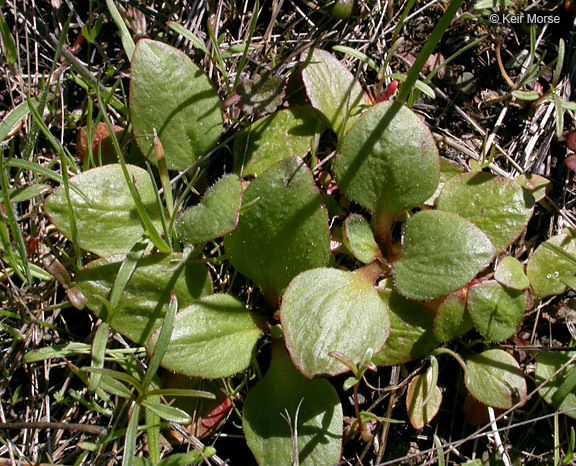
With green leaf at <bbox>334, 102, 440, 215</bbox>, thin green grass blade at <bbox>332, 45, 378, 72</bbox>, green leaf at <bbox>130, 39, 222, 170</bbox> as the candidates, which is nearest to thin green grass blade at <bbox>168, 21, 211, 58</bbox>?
green leaf at <bbox>130, 39, 222, 170</bbox>

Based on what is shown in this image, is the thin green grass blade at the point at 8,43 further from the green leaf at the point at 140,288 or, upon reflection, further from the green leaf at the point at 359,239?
the green leaf at the point at 359,239

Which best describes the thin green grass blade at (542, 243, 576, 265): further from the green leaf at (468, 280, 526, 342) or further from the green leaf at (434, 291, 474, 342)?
the green leaf at (434, 291, 474, 342)

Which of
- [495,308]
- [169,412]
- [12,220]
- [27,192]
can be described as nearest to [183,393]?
[169,412]

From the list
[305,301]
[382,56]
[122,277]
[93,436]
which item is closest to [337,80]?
[382,56]

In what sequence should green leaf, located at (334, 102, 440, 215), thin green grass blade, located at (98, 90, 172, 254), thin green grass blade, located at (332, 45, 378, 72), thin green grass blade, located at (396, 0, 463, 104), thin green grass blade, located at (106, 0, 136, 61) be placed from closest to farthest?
thin green grass blade, located at (396, 0, 463, 104)
thin green grass blade, located at (98, 90, 172, 254)
green leaf, located at (334, 102, 440, 215)
thin green grass blade, located at (106, 0, 136, 61)
thin green grass blade, located at (332, 45, 378, 72)

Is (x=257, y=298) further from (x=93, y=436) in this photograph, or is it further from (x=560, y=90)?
(x=560, y=90)

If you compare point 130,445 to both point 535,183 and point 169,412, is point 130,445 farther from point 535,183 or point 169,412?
point 535,183

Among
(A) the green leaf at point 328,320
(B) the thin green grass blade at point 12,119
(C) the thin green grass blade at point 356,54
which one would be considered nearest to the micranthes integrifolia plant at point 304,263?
(A) the green leaf at point 328,320
